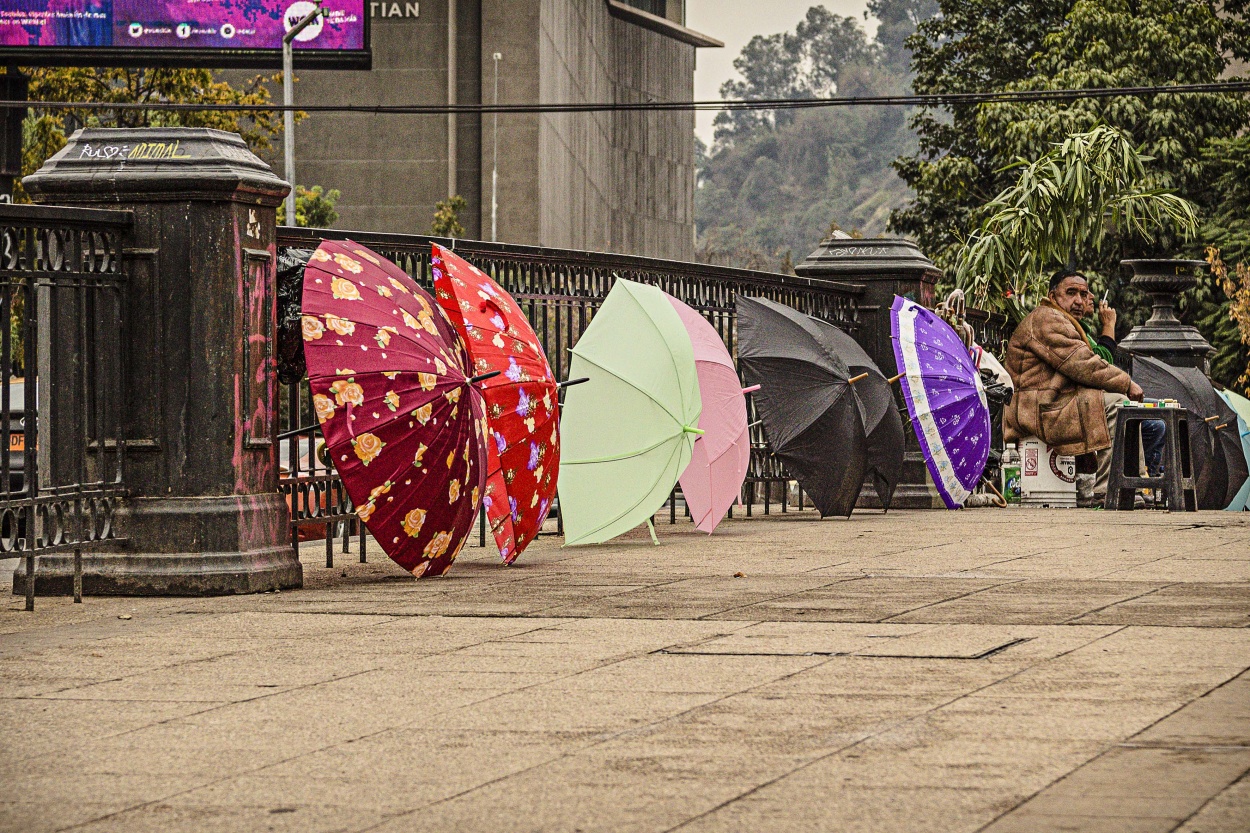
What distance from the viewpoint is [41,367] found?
8.44 meters

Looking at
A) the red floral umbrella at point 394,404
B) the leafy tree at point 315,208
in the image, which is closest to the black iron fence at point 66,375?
the red floral umbrella at point 394,404

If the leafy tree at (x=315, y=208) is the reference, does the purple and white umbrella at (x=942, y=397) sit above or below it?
below

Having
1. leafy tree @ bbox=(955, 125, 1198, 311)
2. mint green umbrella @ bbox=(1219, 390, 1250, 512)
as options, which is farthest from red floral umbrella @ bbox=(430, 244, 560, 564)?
leafy tree @ bbox=(955, 125, 1198, 311)

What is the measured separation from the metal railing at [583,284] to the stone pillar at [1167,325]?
4.59 meters

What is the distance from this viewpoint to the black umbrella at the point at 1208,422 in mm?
15562

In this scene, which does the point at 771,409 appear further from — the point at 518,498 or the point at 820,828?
the point at 820,828

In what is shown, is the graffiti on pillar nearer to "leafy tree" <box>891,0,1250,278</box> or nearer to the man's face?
the man's face

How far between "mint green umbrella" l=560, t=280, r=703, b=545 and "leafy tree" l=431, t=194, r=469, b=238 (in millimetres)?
33499

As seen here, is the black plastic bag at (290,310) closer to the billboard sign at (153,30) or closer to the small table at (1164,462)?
the small table at (1164,462)

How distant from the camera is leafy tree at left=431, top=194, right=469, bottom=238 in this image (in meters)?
44.9

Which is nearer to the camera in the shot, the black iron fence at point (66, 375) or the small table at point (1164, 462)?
the black iron fence at point (66, 375)

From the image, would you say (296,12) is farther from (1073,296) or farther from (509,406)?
(509,406)

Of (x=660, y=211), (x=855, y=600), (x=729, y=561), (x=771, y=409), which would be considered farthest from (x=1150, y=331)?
(x=660, y=211)

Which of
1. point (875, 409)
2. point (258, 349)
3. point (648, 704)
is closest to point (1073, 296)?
point (875, 409)
